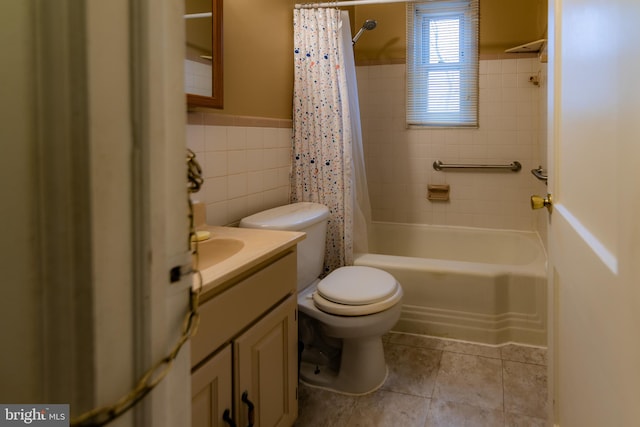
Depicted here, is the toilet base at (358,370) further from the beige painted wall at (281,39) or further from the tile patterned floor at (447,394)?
the beige painted wall at (281,39)

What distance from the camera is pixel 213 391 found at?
3.76 feet

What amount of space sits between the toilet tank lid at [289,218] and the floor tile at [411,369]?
2.69ft

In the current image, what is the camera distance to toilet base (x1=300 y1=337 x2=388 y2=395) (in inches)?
78.6

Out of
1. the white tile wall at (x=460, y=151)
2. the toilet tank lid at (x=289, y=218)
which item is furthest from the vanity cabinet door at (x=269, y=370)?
the white tile wall at (x=460, y=151)

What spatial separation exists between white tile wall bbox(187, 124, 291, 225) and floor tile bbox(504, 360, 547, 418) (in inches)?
56.6

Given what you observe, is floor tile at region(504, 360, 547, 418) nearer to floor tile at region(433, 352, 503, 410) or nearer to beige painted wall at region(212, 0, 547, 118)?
floor tile at region(433, 352, 503, 410)

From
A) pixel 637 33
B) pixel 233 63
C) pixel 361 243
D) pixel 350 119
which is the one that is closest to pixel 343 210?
pixel 361 243

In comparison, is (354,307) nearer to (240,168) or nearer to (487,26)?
(240,168)

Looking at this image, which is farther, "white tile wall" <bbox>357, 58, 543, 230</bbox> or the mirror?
"white tile wall" <bbox>357, 58, 543, 230</bbox>

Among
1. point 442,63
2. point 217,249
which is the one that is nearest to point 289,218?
point 217,249

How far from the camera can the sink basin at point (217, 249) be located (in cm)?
141

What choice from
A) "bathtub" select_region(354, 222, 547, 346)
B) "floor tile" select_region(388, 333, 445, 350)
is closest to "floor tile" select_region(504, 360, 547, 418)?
"bathtub" select_region(354, 222, 547, 346)

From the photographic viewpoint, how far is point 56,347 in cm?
40

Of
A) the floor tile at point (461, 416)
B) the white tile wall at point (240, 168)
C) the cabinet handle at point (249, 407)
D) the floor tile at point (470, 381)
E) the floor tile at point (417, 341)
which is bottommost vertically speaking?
the floor tile at point (461, 416)
